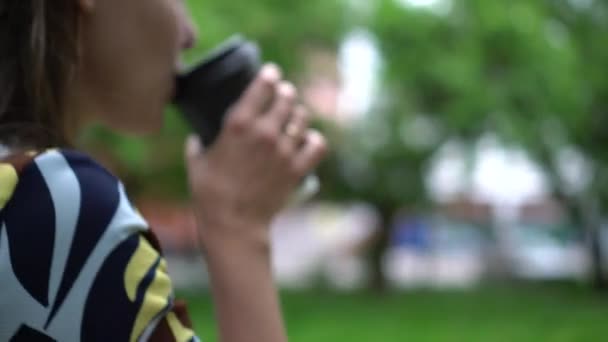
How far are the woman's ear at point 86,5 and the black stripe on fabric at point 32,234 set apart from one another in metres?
0.10

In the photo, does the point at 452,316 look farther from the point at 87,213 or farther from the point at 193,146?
the point at 87,213

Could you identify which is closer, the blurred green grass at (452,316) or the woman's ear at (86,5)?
the woman's ear at (86,5)

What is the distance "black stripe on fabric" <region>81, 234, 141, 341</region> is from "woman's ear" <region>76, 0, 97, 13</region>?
0.43 ft

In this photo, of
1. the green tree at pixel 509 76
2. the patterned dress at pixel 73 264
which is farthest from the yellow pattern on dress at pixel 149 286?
the green tree at pixel 509 76

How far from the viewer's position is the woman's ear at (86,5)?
0.37 m

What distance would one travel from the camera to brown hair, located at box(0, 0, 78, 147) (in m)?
0.35

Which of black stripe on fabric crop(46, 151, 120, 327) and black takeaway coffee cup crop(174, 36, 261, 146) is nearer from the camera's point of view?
black stripe on fabric crop(46, 151, 120, 327)

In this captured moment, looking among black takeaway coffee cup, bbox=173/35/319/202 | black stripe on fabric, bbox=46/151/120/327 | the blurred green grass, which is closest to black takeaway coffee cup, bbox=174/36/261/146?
black takeaway coffee cup, bbox=173/35/319/202

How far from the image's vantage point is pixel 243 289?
394 mm

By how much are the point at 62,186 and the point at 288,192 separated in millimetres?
151

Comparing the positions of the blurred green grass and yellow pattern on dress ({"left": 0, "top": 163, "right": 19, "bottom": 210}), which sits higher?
yellow pattern on dress ({"left": 0, "top": 163, "right": 19, "bottom": 210})

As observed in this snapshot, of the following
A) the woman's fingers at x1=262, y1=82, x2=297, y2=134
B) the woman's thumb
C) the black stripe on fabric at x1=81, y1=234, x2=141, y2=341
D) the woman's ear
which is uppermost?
the woman's ear

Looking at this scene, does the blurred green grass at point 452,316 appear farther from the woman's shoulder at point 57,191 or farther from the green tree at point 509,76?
the woman's shoulder at point 57,191

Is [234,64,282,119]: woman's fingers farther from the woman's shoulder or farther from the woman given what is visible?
the woman's shoulder
